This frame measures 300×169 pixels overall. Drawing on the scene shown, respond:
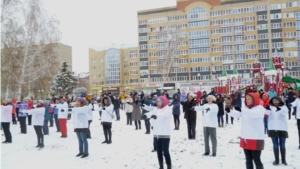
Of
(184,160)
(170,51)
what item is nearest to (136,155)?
(184,160)

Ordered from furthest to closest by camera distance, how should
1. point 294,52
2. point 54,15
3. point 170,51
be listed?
point 294,52 → point 170,51 → point 54,15

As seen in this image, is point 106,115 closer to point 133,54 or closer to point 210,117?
point 210,117

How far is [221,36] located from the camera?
227 feet

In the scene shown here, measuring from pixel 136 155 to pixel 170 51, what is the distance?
4795 centimetres

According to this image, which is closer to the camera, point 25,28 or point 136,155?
point 136,155

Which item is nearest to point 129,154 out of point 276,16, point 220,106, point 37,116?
point 37,116

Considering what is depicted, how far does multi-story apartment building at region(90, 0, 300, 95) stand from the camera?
2603 inches

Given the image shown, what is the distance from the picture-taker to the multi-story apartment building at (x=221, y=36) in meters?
66.1

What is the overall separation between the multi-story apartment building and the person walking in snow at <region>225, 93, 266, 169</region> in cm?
6420

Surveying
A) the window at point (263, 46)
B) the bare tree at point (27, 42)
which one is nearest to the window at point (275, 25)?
the window at point (263, 46)

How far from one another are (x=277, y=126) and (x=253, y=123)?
1956 mm

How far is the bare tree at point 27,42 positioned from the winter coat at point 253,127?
21.8 metres

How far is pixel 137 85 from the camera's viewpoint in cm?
7612

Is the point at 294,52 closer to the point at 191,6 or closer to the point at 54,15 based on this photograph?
the point at 191,6
